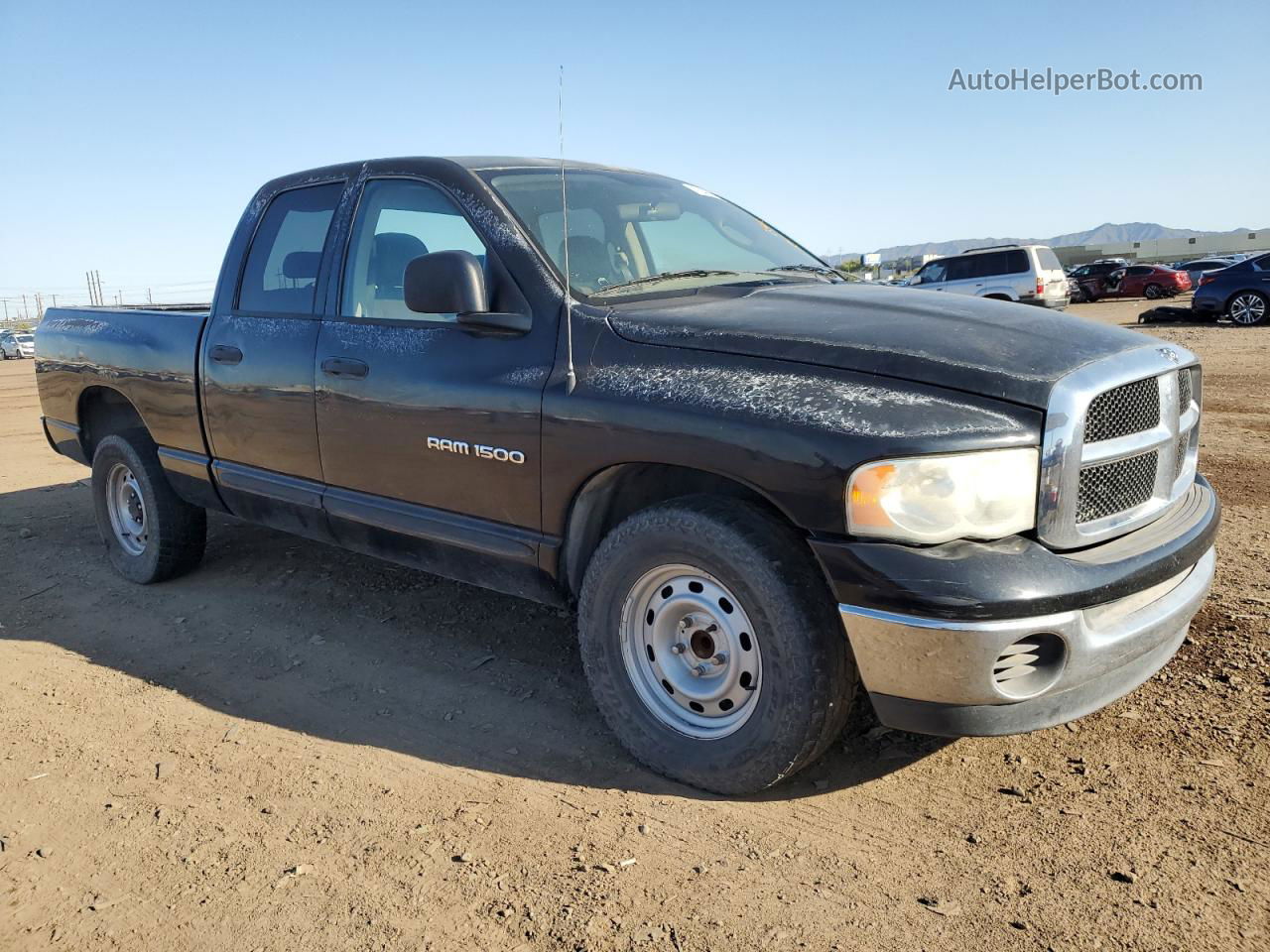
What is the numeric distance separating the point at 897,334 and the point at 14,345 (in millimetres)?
44835

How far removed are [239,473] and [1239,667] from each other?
425cm

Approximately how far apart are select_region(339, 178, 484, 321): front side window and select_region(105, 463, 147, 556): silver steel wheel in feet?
7.42

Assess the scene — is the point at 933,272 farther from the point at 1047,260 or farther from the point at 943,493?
the point at 943,493

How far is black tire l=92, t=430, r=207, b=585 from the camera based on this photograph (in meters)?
4.98

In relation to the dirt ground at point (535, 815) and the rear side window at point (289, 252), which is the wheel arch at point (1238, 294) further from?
the rear side window at point (289, 252)

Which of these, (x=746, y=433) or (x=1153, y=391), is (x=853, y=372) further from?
(x=1153, y=391)

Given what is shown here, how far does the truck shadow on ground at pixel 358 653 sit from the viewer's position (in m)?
3.14

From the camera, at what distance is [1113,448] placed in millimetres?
2604

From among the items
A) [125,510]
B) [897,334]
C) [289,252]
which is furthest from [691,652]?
[125,510]

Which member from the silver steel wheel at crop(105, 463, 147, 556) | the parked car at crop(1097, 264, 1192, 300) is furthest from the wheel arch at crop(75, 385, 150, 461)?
the parked car at crop(1097, 264, 1192, 300)

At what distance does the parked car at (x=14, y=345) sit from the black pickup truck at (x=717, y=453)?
41447 millimetres

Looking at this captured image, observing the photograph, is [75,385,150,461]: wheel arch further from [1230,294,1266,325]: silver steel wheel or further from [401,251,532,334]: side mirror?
[1230,294,1266,325]: silver steel wheel

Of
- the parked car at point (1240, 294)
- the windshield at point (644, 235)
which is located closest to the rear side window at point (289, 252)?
the windshield at point (644, 235)

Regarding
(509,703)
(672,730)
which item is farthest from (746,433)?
(509,703)
